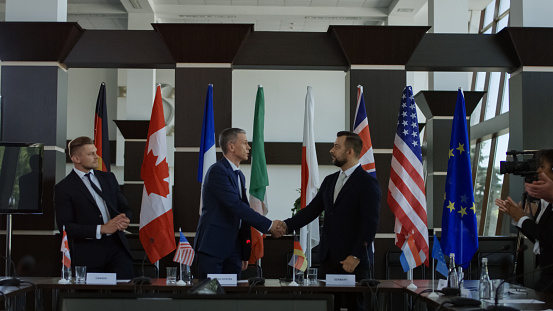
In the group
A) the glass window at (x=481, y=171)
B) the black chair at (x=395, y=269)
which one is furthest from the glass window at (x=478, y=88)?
the black chair at (x=395, y=269)

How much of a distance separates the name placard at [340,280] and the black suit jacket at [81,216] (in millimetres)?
1517

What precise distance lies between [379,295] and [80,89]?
11532 mm

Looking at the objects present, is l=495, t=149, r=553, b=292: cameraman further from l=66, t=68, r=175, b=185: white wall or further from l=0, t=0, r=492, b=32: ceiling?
l=66, t=68, r=175, b=185: white wall

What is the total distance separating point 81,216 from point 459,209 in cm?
284

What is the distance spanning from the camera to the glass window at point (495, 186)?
1145cm

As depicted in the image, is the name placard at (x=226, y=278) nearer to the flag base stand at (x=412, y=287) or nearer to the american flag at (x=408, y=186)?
the flag base stand at (x=412, y=287)

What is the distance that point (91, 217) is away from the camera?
4.78m

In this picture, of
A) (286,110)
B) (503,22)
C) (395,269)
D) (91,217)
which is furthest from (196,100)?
(286,110)

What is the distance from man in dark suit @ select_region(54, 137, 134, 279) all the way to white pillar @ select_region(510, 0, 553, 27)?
440cm

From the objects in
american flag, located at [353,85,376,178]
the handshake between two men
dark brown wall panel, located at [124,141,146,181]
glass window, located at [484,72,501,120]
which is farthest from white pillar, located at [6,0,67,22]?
glass window, located at [484,72,501,120]

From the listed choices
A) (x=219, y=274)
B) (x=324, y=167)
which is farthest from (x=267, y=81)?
(x=219, y=274)

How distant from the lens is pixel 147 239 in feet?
18.1

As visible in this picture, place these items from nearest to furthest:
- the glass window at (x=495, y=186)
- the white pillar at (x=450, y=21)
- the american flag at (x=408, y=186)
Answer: the american flag at (x=408, y=186), the white pillar at (x=450, y=21), the glass window at (x=495, y=186)

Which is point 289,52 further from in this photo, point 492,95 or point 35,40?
point 492,95
